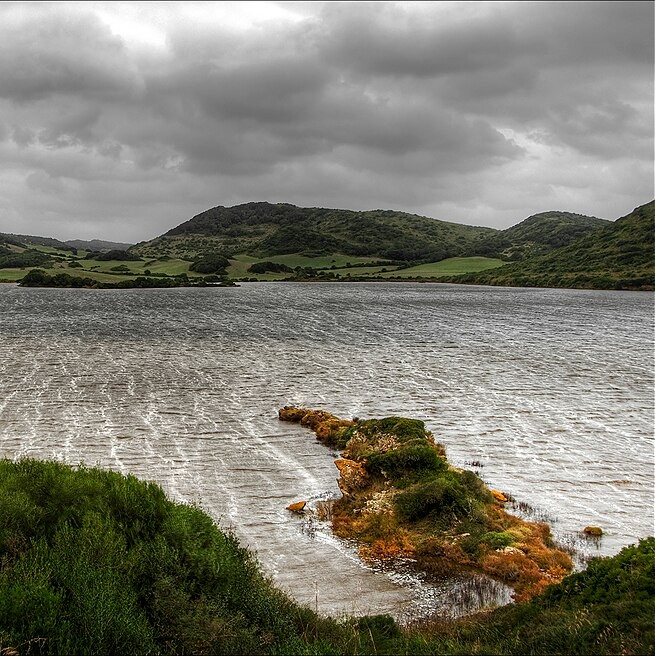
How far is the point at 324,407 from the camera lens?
29375mm

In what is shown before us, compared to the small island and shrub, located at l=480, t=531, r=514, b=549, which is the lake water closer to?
the small island

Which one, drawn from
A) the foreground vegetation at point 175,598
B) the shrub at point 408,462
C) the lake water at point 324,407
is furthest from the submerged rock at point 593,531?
the foreground vegetation at point 175,598

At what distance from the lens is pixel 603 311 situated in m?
90.6

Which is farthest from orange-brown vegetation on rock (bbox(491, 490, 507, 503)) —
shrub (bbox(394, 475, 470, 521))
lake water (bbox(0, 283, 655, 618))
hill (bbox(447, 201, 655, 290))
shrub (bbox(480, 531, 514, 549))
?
hill (bbox(447, 201, 655, 290))

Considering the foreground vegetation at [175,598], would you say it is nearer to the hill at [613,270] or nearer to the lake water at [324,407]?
the lake water at [324,407]

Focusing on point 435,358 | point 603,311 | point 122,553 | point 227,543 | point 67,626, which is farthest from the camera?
point 603,311

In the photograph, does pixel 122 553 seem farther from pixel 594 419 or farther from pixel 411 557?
pixel 594 419

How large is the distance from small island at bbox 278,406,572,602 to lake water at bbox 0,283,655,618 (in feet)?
2.86

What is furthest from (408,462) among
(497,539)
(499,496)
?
(497,539)

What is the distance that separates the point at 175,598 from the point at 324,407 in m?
20.9

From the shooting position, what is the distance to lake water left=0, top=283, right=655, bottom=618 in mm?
15562

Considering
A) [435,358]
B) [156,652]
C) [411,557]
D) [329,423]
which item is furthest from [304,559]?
[435,358]

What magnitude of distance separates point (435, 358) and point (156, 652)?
3968 centimetres

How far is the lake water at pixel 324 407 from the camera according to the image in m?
15.6
